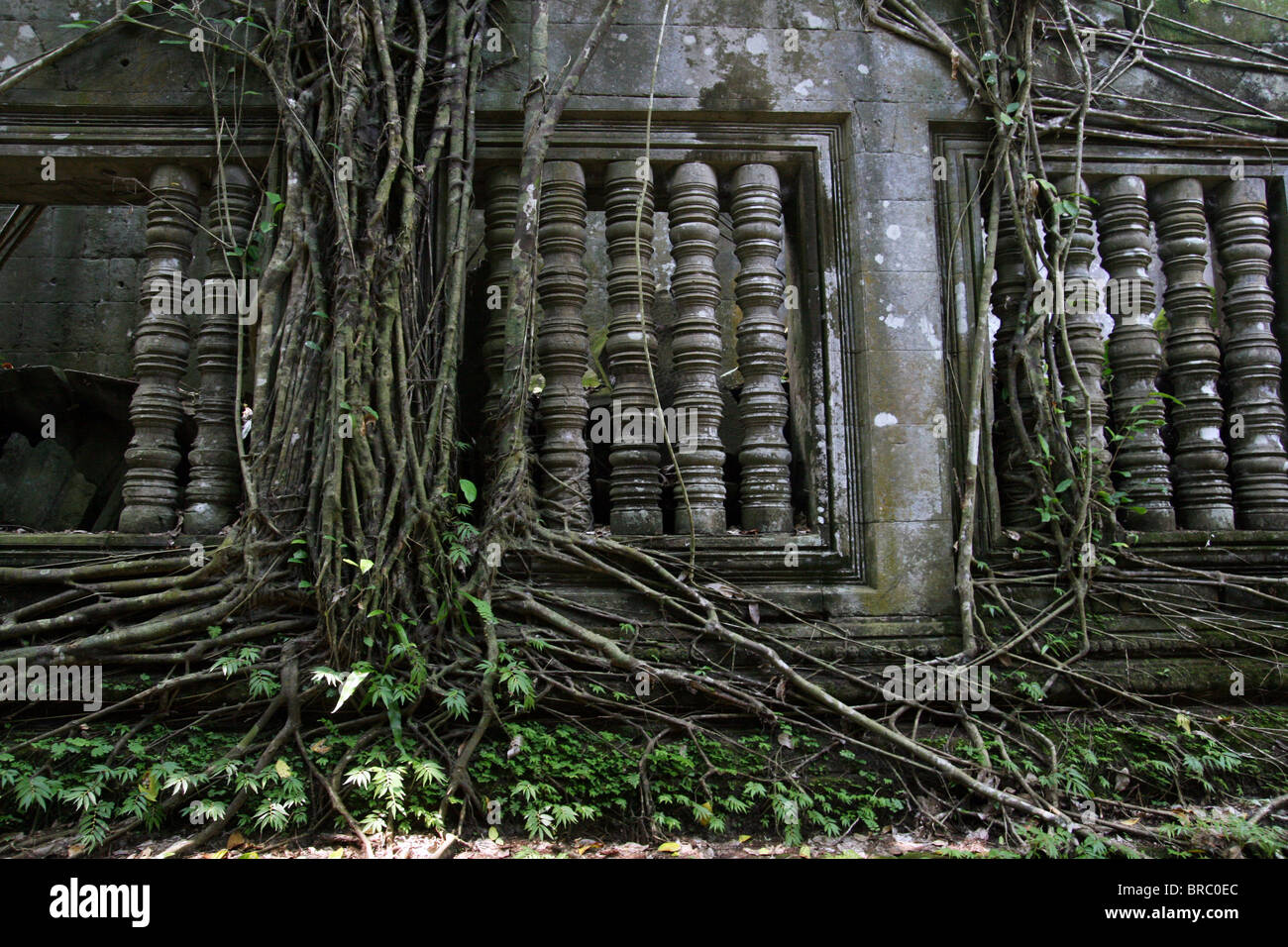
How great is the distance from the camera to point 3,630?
9.68ft

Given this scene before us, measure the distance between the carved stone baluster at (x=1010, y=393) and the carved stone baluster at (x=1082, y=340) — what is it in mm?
204

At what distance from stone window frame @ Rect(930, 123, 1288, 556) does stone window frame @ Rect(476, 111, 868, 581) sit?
46 centimetres

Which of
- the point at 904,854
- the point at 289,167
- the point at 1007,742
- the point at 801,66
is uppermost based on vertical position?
the point at 801,66

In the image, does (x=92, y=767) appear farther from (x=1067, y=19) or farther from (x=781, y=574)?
(x=1067, y=19)

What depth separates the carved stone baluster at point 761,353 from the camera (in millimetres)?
3561

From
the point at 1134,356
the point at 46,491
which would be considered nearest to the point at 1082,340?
the point at 1134,356

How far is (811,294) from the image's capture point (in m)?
3.73

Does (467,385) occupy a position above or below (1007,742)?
above

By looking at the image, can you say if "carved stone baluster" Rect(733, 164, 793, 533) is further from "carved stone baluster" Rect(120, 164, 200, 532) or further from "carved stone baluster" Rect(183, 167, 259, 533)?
"carved stone baluster" Rect(120, 164, 200, 532)

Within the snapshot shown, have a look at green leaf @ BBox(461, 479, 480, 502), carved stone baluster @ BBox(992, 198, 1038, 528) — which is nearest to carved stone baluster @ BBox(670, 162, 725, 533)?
green leaf @ BBox(461, 479, 480, 502)

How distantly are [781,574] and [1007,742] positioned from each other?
3.44ft

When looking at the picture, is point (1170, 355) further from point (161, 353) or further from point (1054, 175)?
point (161, 353)

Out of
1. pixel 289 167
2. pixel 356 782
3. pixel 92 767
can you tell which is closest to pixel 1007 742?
pixel 356 782

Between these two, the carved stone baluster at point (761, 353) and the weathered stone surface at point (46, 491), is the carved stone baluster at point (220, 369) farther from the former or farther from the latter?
the carved stone baluster at point (761, 353)
